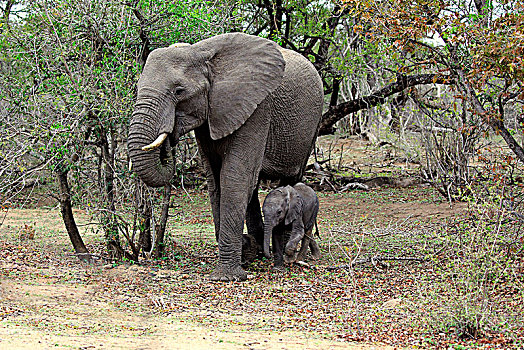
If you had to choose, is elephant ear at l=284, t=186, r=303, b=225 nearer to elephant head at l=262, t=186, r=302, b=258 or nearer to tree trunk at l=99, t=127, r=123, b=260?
elephant head at l=262, t=186, r=302, b=258

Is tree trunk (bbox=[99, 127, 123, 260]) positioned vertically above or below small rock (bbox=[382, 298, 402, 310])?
above

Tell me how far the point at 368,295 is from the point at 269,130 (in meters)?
2.82

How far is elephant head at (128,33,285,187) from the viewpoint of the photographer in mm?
7969

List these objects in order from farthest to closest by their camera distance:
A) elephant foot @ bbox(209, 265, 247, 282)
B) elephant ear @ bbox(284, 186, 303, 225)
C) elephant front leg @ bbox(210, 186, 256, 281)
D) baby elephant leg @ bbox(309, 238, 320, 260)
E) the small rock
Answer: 1. baby elephant leg @ bbox(309, 238, 320, 260)
2. elephant ear @ bbox(284, 186, 303, 225)
3. elephant front leg @ bbox(210, 186, 256, 281)
4. elephant foot @ bbox(209, 265, 247, 282)
5. the small rock

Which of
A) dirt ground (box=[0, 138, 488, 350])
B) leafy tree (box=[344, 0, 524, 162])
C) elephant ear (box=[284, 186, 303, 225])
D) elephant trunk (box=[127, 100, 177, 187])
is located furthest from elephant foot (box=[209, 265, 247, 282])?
leafy tree (box=[344, 0, 524, 162])

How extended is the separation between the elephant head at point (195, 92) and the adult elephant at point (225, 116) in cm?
1

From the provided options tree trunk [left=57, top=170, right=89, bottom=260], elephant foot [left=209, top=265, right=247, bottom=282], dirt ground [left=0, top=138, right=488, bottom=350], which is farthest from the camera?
tree trunk [left=57, top=170, right=89, bottom=260]

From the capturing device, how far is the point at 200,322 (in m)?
6.84

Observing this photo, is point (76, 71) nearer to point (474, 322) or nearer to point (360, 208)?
point (474, 322)

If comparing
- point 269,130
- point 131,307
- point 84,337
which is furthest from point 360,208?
point 84,337

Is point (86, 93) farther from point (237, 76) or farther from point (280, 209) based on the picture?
point (280, 209)

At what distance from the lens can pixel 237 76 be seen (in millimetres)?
8906

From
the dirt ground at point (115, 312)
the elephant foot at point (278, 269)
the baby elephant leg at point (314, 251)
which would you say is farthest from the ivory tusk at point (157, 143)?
the baby elephant leg at point (314, 251)

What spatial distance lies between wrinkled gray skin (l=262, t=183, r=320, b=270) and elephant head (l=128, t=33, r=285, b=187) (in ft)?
4.23
